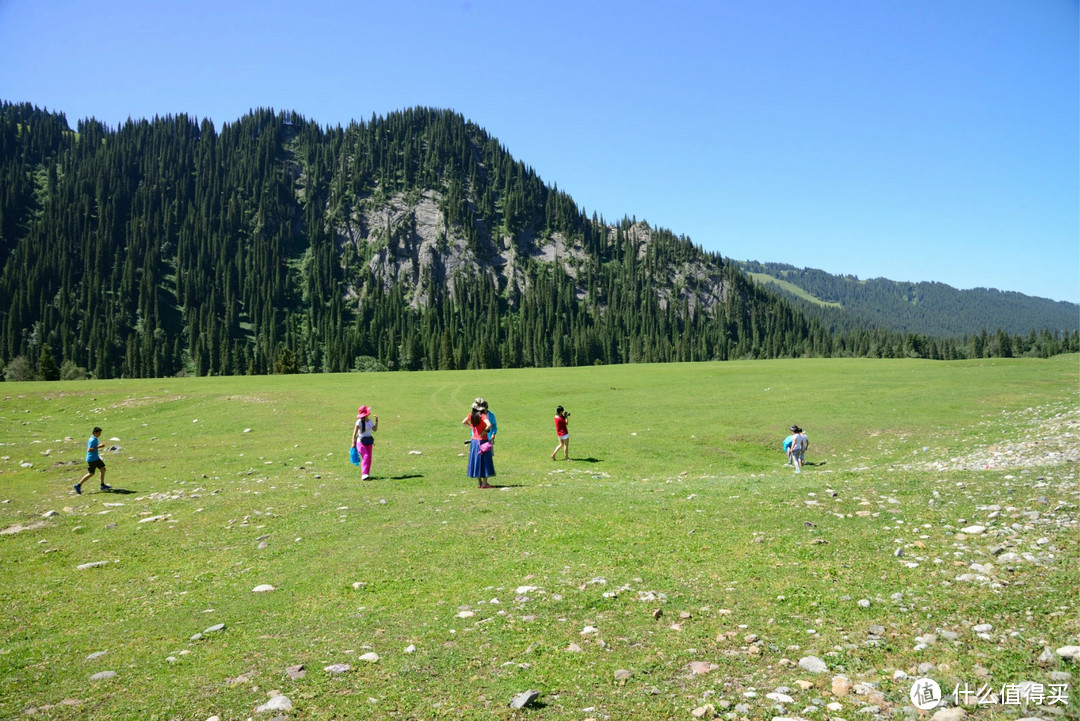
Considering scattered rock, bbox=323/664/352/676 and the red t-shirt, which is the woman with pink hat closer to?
the red t-shirt

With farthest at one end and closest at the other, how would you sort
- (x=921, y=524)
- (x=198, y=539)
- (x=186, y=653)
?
(x=198, y=539), (x=921, y=524), (x=186, y=653)

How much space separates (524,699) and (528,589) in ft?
11.9

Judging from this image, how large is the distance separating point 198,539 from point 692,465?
69.0ft

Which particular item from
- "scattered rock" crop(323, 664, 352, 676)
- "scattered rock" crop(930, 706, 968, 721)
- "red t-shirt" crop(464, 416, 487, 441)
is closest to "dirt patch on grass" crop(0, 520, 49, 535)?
"red t-shirt" crop(464, 416, 487, 441)

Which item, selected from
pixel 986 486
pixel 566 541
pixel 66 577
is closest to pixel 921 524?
pixel 986 486

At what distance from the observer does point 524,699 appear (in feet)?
21.7

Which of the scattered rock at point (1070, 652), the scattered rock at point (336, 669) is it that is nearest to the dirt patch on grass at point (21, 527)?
the scattered rock at point (336, 669)

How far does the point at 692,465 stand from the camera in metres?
28.4

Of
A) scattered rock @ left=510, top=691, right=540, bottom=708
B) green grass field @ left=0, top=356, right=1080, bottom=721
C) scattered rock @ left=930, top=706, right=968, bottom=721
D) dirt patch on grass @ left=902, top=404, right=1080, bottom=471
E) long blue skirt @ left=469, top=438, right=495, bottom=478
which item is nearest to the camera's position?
scattered rock @ left=930, top=706, right=968, bottom=721

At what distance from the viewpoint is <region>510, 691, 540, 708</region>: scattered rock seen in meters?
6.58

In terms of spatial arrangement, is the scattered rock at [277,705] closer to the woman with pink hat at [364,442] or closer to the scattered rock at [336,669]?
the scattered rock at [336,669]

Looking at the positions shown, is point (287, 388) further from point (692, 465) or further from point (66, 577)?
point (66, 577)

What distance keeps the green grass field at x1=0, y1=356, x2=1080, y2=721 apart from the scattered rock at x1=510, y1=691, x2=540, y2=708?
3.8 inches

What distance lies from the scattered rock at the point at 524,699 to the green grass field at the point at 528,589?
10 cm
